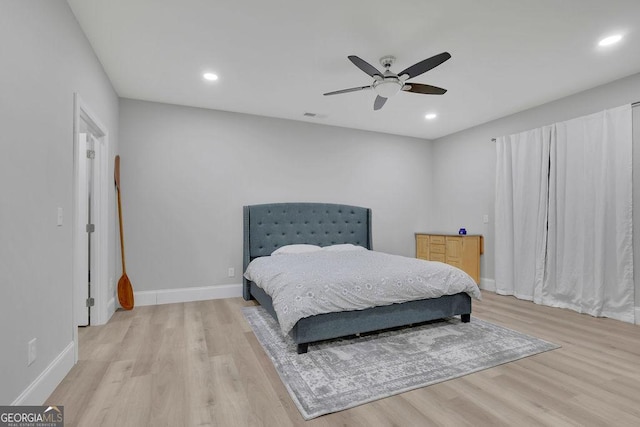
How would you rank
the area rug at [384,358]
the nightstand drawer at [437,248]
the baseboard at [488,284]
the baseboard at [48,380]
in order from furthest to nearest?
the nightstand drawer at [437,248]
the baseboard at [488,284]
the area rug at [384,358]
the baseboard at [48,380]

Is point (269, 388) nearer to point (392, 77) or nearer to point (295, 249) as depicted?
point (295, 249)

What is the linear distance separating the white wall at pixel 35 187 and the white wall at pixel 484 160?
5.25 meters

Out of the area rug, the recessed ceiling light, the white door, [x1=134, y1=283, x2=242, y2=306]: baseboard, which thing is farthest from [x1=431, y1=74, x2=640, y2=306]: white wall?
the white door

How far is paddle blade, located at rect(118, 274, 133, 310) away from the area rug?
5.56 ft

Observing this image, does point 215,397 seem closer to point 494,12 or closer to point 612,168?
point 494,12

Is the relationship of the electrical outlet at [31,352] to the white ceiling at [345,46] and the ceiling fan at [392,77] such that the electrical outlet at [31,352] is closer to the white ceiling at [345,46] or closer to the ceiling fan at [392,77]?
the white ceiling at [345,46]

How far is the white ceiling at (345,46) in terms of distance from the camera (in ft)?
7.68

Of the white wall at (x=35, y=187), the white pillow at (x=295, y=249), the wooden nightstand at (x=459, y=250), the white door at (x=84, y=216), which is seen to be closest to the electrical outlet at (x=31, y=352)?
the white wall at (x=35, y=187)

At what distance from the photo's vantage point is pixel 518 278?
453cm

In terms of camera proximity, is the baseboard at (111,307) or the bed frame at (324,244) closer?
the bed frame at (324,244)

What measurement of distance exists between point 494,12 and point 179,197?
3.99 m

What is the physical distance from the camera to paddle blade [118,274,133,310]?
3.87 m

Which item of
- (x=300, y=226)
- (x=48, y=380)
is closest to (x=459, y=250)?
(x=300, y=226)

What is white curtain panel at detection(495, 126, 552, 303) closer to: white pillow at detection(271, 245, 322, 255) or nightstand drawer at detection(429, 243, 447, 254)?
nightstand drawer at detection(429, 243, 447, 254)
